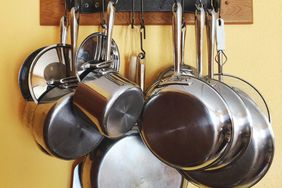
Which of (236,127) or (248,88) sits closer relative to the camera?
(236,127)

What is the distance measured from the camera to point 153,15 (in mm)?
717

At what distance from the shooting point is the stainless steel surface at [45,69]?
2.24 ft

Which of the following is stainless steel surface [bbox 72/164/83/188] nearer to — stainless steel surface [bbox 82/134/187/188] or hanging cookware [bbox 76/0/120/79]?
stainless steel surface [bbox 82/134/187/188]

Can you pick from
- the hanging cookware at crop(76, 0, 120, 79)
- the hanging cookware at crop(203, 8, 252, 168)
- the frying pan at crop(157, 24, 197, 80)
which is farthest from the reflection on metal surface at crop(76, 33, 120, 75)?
the hanging cookware at crop(203, 8, 252, 168)

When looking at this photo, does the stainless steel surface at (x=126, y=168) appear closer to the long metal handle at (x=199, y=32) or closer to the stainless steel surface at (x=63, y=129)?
the stainless steel surface at (x=63, y=129)

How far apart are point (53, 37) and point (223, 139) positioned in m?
0.43

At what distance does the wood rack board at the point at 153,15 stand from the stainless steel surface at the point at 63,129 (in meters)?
0.18

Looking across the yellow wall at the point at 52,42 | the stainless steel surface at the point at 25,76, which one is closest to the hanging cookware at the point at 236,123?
the yellow wall at the point at 52,42

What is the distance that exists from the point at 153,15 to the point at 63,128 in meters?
0.31

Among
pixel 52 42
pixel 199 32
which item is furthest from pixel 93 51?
pixel 199 32

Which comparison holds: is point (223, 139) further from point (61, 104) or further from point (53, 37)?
point (53, 37)

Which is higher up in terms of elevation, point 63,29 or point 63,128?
point 63,29

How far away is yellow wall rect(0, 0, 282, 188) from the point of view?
72 centimetres

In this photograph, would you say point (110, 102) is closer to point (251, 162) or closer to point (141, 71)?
point (141, 71)
